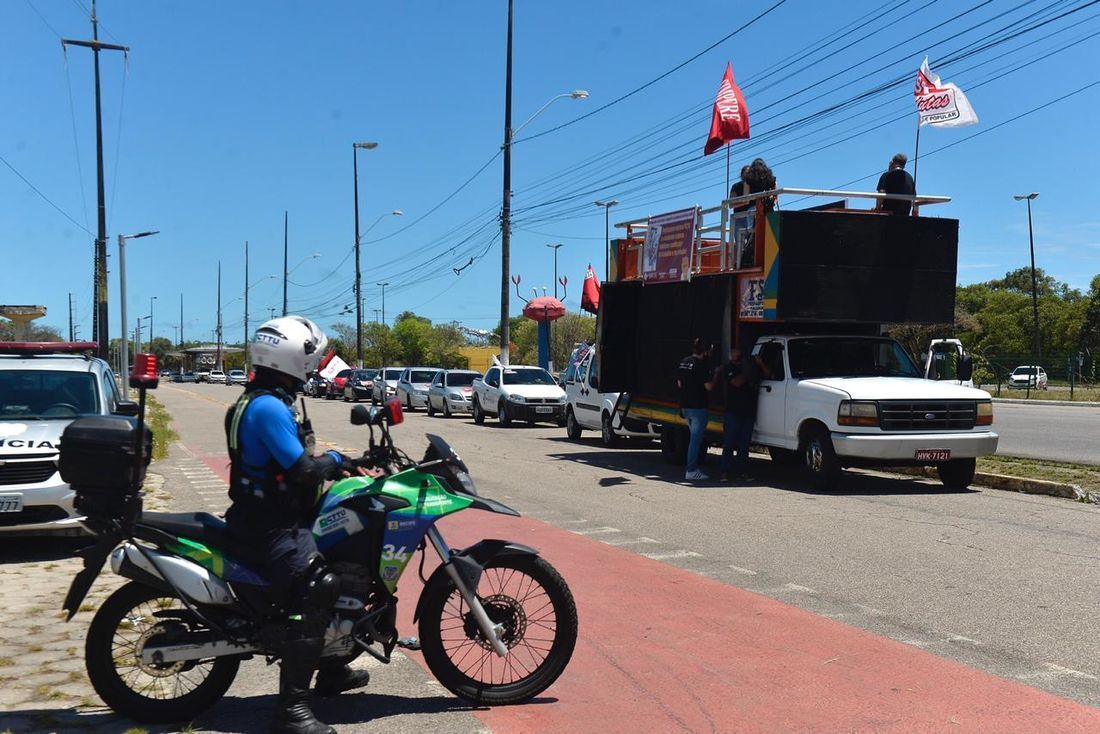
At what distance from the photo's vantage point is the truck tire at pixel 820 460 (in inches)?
499

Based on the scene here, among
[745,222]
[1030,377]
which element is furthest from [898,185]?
[1030,377]

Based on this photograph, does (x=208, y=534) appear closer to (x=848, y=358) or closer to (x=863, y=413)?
(x=863, y=413)

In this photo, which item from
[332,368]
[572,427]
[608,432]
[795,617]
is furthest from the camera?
[572,427]

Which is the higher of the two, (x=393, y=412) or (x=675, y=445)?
(x=393, y=412)

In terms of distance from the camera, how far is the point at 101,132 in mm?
30344

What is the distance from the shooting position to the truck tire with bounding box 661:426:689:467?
52.4ft

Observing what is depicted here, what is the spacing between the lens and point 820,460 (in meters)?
12.9

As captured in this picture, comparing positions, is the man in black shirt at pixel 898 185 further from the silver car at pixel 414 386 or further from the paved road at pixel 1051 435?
the silver car at pixel 414 386

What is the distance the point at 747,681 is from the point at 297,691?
7.64ft

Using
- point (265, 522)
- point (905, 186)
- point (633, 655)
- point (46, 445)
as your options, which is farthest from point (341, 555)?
point (905, 186)

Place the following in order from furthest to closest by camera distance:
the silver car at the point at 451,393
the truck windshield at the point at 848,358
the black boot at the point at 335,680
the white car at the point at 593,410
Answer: the silver car at the point at 451,393, the white car at the point at 593,410, the truck windshield at the point at 848,358, the black boot at the point at 335,680

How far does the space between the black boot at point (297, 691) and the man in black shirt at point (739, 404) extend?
10.1m

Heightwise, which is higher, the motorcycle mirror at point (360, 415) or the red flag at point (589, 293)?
the red flag at point (589, 293)

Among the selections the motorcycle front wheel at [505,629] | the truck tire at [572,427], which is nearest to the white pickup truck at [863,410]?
the truck tire at [572,427]
